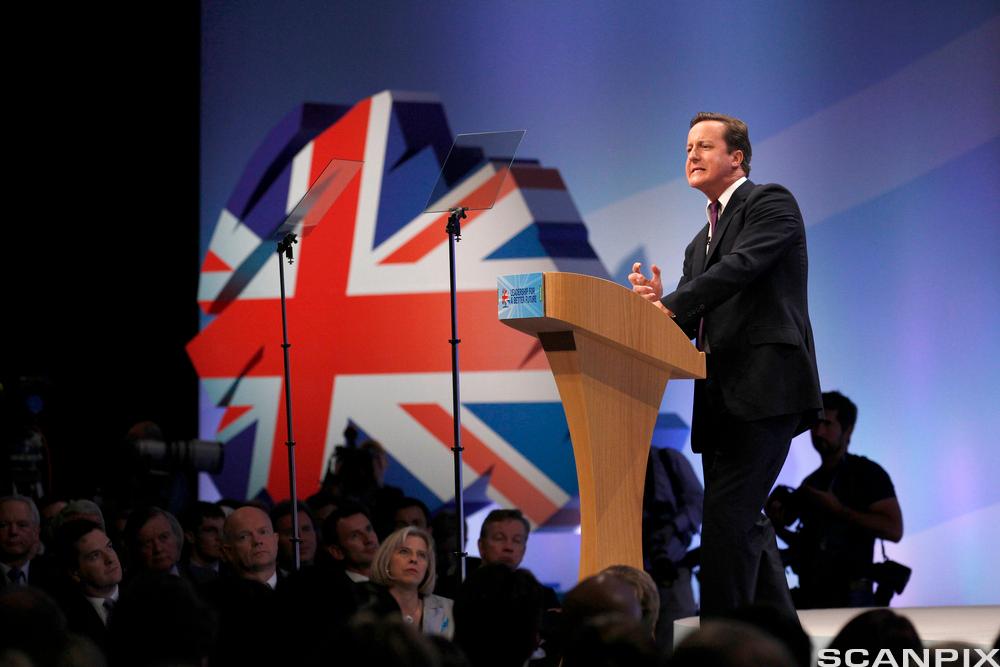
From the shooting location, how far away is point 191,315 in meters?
6.96

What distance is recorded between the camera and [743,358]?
312cm

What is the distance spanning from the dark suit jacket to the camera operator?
203 cm

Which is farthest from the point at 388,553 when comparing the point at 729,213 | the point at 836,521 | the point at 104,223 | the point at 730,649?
the point at 104,223

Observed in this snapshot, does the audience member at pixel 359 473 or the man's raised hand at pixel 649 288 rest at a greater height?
the man's raised hand at pixel 649 288

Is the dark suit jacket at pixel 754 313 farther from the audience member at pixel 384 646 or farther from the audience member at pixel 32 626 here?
the audience member at pixel 32 626

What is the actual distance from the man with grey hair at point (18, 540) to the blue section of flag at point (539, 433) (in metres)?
2.46

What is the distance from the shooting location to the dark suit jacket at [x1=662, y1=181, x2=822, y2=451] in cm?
307

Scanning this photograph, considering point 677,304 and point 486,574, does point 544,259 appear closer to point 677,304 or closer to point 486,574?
point 677,304

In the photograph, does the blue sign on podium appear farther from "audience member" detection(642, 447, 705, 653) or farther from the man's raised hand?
"audience member" detection(642, 447, 705, 653)

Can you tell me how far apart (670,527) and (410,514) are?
114 cm

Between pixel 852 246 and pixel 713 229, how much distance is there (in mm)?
3024

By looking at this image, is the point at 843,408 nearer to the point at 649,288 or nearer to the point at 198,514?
the point at 649,288

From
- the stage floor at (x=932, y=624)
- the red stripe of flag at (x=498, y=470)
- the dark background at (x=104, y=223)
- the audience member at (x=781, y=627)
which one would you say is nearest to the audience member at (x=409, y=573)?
the stage floor at (x=932, y=624)

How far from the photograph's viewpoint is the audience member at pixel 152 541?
4.48 meters
